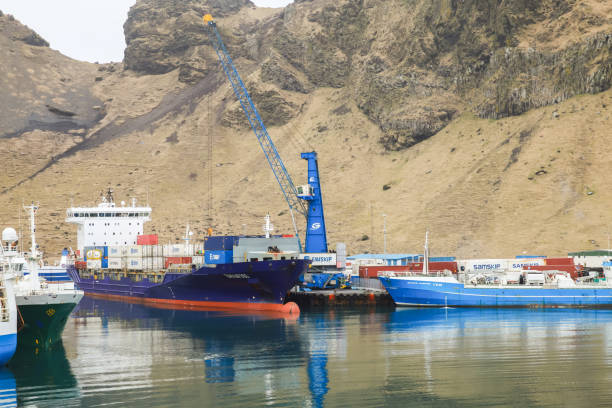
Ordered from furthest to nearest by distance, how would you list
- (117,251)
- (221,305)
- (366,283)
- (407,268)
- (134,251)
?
(117,251) < (134,251) < (407,268) < (366,283) < (221,305)

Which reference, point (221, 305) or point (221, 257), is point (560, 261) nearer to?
point (221, 305)

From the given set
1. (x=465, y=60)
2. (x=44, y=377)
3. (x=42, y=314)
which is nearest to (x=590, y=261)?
(x=42, y=314)

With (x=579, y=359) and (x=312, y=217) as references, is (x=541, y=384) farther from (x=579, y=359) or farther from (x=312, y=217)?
(x=312, y=217)

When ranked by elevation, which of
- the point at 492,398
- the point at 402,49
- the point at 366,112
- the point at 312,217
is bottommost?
the point at 492,398

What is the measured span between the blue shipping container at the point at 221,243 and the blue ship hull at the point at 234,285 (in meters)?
2.54

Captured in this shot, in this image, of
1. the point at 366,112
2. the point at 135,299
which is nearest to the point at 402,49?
the point at 366,112

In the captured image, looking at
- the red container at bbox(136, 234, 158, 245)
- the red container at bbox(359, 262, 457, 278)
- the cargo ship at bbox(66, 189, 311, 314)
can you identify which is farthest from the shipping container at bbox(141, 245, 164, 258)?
the red container at bbox(359, 262, 457, 278)

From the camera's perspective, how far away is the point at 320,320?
65.6 meters

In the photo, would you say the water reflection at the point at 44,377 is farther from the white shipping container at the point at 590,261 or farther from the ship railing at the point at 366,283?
the white shipping container at the point at 590,261

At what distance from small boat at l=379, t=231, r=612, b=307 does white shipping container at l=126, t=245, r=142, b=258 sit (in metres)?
31.0

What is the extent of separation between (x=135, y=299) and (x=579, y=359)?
5706 cm

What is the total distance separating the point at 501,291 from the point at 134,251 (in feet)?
145

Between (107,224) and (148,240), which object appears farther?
(107,224)

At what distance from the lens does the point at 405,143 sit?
154000 millimetres
